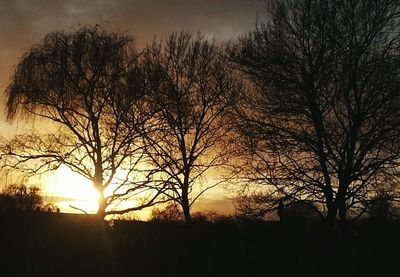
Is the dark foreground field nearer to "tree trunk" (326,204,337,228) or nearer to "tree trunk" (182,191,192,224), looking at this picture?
"tree trunk" (326,204,337,228)

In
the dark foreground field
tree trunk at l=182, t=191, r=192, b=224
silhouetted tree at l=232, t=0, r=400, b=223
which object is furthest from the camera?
tree trunk at l=182, t=191, r=192, b=224

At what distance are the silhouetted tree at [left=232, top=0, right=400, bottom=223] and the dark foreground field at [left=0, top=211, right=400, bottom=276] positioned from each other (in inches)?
180

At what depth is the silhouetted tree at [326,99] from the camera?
1592 cm

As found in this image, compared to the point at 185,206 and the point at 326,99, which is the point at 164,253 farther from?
the point at 185,206

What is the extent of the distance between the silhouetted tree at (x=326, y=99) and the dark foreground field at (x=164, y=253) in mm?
4579

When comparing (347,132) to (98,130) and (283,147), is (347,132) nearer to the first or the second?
(283,147)

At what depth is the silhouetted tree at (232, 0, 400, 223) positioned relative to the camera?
627 inches

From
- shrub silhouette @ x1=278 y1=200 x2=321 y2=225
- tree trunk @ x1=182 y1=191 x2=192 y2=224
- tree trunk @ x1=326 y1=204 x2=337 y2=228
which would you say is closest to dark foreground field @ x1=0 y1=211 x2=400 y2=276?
tree trunk @ x1=326 y1=204 x2=337 y2=228

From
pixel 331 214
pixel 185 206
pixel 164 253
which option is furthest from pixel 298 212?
pixel 164 253

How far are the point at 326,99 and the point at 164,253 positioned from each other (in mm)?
9593

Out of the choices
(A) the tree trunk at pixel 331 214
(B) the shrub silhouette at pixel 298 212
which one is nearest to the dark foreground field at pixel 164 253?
(A) the tree trunk at pixel 331 214

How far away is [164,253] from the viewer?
29.6 ft

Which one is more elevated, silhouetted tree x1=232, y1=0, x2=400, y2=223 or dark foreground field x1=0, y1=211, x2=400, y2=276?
silhouetted tree x1=232, y1=0, x2=400, y2=223

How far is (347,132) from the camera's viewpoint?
53.7ft
